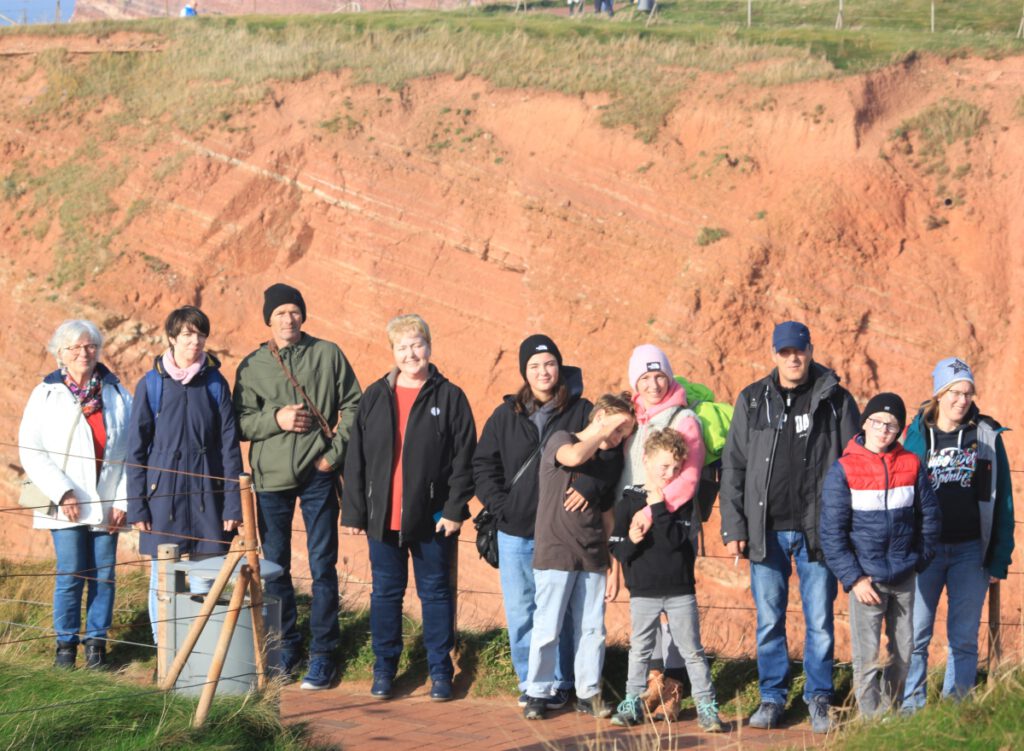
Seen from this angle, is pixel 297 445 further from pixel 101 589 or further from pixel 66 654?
pixel 66 654

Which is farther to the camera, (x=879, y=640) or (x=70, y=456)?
(x=70, y=456)

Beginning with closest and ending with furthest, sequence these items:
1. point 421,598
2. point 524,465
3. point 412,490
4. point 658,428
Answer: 1. point 658,428
2. point 524,465
3. point 412,490
4. point 421,598

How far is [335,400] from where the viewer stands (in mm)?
7562

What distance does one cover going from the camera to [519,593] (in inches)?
267

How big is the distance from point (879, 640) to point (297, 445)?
3527mm

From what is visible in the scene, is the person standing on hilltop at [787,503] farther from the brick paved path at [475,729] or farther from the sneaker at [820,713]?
the brick paved path at [475,729]

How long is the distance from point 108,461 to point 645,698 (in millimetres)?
3483

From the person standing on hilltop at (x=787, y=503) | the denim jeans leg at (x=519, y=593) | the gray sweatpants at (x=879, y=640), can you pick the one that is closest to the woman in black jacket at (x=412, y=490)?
the denim jeans leg at (x=519, y=593)

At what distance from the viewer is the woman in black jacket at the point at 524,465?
6.70 m

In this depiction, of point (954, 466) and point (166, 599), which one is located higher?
point (954, 466)

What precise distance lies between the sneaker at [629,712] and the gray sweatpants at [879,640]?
1091mm

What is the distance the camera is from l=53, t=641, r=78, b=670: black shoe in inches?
274

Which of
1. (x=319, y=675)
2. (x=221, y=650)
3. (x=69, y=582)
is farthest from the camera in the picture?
(x=319, y=675)

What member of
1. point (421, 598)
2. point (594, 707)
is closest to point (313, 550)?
point (421, 598)
